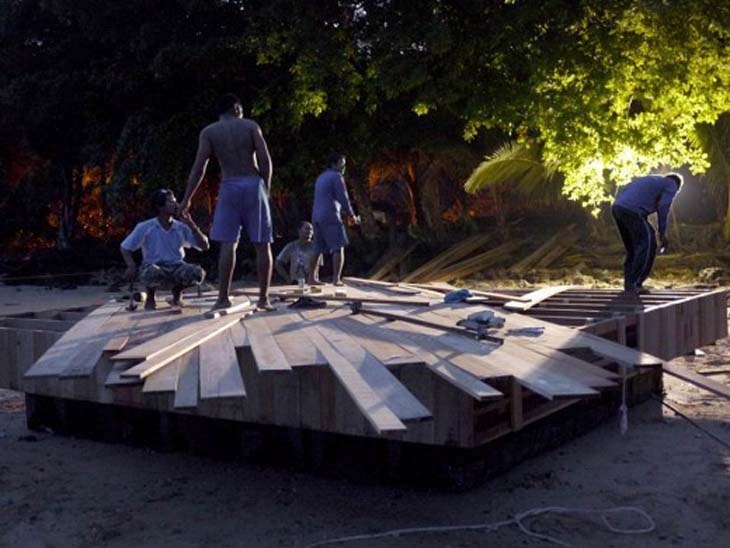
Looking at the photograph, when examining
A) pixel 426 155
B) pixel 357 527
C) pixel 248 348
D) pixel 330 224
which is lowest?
pixel 357 527

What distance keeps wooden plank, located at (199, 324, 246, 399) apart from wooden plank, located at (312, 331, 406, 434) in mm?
529

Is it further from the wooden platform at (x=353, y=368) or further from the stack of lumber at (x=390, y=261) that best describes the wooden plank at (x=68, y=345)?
the stack of lumber at (x=390, y=261)

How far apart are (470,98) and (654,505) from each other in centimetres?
1077

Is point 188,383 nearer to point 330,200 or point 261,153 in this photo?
point 261,153

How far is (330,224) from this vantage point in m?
10.8

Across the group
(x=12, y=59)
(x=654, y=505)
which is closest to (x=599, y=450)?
(x=654, y=505)

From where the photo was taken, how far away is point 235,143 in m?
7.64

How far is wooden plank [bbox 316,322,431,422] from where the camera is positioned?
171 inches

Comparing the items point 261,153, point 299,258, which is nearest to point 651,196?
point 299,258

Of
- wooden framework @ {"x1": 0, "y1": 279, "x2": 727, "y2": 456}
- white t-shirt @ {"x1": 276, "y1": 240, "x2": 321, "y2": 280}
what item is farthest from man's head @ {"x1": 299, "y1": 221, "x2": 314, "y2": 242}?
wooden framework @ {"x1": 0, "y1": 279, "x2": 727, "y2": 456}

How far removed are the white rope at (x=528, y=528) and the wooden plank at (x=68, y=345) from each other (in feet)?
6.54

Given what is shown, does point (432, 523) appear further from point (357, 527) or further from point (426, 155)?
point (426, 155)

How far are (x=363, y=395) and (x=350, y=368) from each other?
65 centimetres

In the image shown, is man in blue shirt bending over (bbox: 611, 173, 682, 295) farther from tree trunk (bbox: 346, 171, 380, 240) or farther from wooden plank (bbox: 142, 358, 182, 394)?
tree trunk (bbox: 346, 171, 380, 240)
